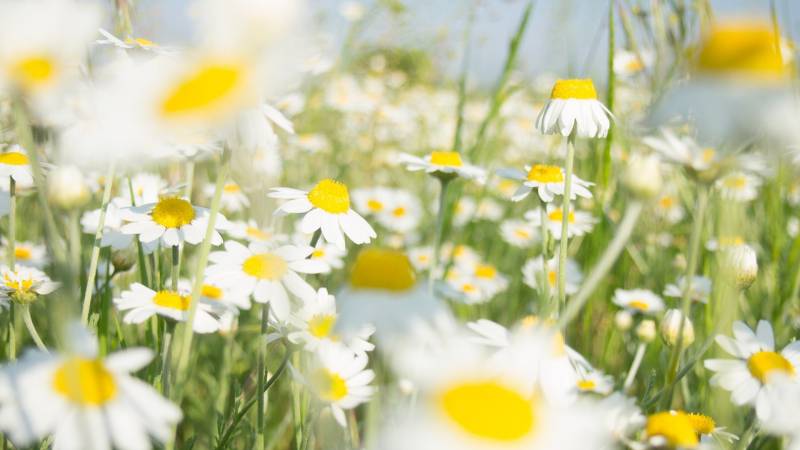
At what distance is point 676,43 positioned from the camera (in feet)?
4.56

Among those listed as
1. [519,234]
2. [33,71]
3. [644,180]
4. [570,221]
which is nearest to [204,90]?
[33,71]

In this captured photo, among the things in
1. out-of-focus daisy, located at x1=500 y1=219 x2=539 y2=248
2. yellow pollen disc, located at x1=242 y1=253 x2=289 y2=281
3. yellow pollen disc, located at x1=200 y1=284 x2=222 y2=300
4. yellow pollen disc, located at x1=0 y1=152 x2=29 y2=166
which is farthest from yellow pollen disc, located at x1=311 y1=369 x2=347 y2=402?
out-of-focus daisy, located at x1=500 y1=219 x2=539 y2=248

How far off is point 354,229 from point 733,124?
18.4 inches

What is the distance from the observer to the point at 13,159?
1029mm

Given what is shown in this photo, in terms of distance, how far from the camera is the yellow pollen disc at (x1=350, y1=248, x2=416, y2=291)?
60cm

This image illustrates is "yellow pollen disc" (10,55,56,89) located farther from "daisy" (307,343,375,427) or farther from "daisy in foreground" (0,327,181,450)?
"daisy" (307,343,375,427)

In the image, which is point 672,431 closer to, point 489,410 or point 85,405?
point 489,410

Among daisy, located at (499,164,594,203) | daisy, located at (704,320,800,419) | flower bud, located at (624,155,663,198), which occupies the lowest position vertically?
daisy, located at (704,320,800,419)

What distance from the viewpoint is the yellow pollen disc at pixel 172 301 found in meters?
0.80

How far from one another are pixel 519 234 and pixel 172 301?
1.43 m

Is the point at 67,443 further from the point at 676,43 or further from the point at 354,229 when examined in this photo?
the point at 676,43

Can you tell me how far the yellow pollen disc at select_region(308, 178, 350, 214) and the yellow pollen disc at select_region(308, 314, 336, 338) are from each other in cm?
16

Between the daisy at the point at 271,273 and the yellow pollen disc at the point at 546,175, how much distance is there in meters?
0.45

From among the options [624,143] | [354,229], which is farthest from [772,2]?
[354,229]
